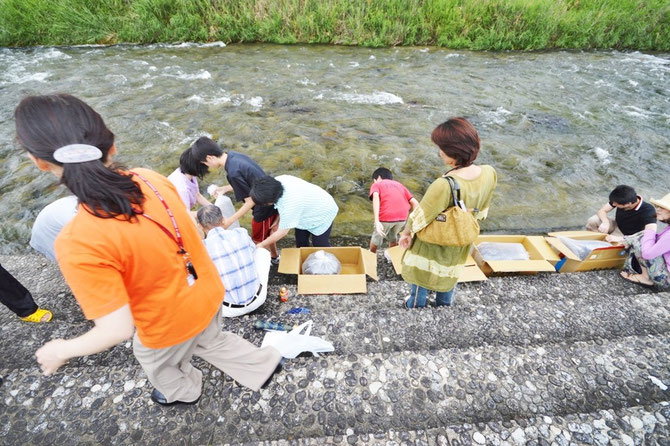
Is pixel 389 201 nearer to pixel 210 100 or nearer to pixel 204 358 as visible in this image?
pixel 204 358

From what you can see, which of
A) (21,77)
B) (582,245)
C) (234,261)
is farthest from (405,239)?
(21,77)

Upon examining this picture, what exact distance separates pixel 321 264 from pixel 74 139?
2.36 m

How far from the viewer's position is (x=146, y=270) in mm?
1229

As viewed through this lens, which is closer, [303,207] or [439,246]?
[439,246]

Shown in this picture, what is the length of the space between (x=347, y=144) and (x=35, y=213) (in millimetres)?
4694

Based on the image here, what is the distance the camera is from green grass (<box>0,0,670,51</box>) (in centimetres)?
990

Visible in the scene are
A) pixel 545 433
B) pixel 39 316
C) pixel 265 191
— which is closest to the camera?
pixel 545 433

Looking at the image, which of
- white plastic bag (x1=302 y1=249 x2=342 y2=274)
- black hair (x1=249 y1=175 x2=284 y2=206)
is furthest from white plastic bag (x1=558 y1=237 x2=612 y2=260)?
black hair (x1=249 y1=175 x2=284 y2=206)

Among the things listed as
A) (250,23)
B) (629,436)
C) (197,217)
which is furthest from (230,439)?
(250,23)

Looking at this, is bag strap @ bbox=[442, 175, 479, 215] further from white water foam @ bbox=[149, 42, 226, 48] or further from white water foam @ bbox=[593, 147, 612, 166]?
A: white water foam @ bbox=[149, 42, 226, 48]

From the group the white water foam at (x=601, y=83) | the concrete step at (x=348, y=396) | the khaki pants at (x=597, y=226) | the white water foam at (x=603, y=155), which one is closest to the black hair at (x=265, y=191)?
the concrete step at (x=348, y=396)

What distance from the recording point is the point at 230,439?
1616mm

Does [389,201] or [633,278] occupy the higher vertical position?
[389,201]

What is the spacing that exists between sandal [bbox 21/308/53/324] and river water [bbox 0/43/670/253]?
6.82 feet
